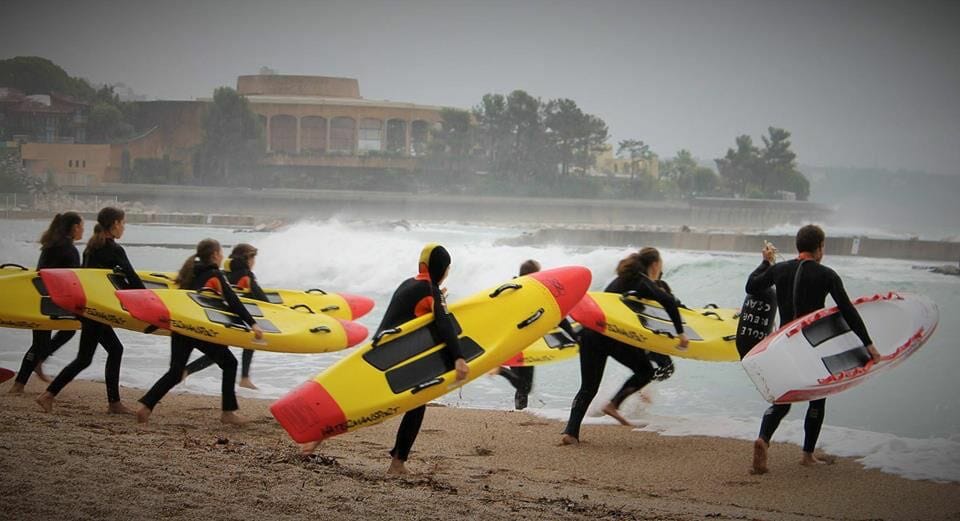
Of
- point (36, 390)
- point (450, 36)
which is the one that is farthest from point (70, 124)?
point (450, 36)

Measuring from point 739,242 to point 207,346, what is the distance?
31.9 m

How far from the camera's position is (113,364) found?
7.23 meters

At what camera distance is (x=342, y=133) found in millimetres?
95750

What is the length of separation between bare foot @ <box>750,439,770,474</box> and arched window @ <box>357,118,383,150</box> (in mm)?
91312

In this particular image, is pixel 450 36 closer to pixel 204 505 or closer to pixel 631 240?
pixel 631 240

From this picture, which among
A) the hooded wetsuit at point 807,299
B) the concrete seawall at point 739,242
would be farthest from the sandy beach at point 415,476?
the concrete seawall at point 739,242

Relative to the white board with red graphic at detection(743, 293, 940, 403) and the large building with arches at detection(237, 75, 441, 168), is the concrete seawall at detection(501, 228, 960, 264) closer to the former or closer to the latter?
the white board with red graphic at detection(743, 293, 940, 403)

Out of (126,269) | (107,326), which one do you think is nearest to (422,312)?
(126,269)

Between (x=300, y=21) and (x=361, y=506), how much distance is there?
10961 centimetres

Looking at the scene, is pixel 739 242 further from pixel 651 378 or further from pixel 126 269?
pixel 126 269

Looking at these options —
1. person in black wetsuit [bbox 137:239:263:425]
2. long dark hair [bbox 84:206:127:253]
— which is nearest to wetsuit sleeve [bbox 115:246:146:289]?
long dark hair [bbox 84:206:127:253]

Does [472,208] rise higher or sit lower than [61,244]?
lower

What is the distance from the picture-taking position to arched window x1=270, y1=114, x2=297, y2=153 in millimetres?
91750

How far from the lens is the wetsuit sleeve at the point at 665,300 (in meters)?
7.08
